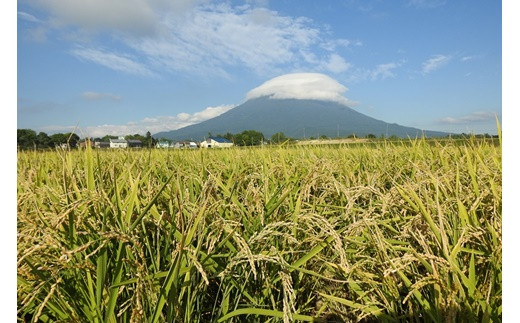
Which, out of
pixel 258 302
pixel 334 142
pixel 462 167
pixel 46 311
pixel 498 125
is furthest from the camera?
pixel 334 142

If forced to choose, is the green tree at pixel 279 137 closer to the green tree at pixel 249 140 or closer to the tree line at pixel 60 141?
the green tree at pixel 249 140

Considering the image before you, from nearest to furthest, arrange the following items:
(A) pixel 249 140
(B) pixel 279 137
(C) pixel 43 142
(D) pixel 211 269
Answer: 1. (D) pixel 211 269
2. (B) pixel 279 137
3. (C) pixel 43 142
4. (A) pixel 249 140

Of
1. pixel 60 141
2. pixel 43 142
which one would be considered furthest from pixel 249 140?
pixel 60 141

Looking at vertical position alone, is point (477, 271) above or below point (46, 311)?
above

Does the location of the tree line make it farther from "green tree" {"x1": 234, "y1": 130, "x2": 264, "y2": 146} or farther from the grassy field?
"green tree" {"x1": 234, "y1": 130, "x2": 264, "y2": 146}

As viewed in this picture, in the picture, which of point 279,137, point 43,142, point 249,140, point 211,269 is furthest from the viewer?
point 249,140

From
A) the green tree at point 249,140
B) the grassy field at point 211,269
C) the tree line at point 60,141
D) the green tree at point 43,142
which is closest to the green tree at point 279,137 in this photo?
the green tree at point 249,140

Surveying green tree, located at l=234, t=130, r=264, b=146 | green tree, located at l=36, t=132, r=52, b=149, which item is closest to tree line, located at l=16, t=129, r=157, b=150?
Result: green tree, located at l=36, t=132, r=52, b=149

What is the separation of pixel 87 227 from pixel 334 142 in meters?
6.05

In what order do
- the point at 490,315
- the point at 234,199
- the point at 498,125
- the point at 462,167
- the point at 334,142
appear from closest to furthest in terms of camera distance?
the point at 490,315 → the point at 234,199 → the point at 498,125 → the point at 462,167 → the point at 334,142

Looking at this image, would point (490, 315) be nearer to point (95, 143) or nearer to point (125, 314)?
point (125, 314)

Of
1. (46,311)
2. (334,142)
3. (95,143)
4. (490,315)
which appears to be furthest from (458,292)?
(334,142)

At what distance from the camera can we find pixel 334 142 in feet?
22.1

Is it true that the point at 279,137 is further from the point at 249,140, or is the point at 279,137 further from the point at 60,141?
the point at 60,141
